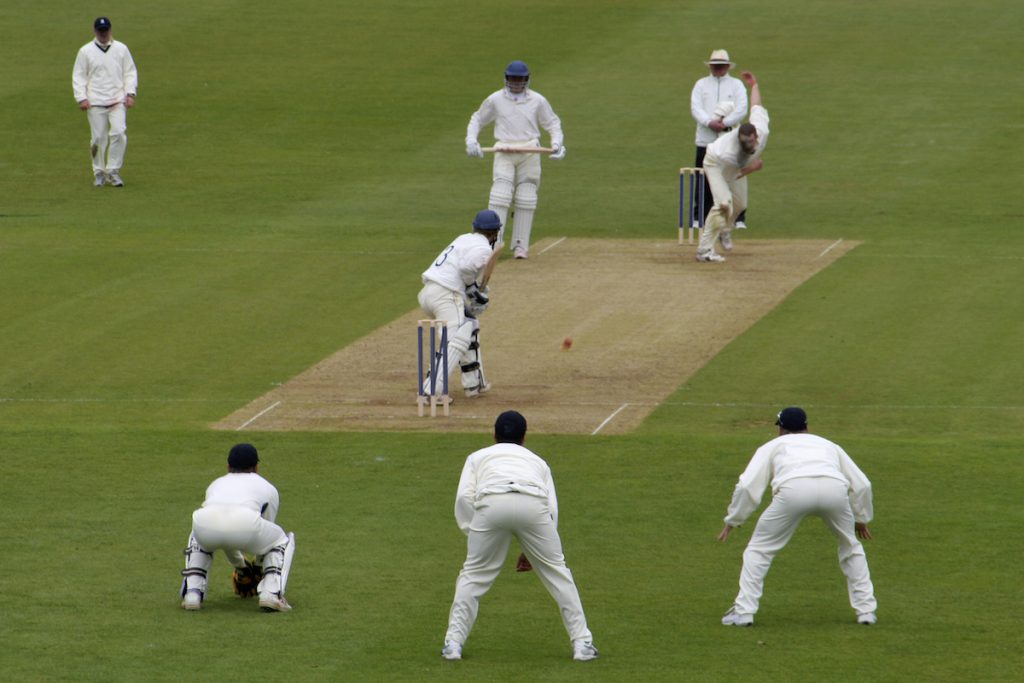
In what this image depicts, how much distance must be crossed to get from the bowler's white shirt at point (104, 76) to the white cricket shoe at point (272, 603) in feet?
56.0

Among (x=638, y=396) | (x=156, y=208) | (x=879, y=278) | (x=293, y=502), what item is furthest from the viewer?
(x=156, y=208)

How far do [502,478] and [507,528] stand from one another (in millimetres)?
280

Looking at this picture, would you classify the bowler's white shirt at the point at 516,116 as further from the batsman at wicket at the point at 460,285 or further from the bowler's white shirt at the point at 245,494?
the bowler's white shirt at the point at 245,494

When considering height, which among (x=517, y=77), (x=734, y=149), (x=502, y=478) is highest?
(x=517, y=77)

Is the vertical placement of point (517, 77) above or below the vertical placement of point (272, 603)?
above

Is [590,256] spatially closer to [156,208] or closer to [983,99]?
[156,208]

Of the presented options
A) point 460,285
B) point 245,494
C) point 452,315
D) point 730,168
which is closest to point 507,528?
point 245,494

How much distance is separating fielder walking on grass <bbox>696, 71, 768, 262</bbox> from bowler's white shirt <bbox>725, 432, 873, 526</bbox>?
10.9 metres

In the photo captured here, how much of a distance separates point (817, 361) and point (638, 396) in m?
2.20

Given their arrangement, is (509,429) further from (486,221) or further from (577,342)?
(577,342)

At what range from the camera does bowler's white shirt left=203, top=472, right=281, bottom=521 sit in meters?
11.1

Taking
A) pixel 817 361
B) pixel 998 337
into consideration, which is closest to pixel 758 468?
pixel 817 361

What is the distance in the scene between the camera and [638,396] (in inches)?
688

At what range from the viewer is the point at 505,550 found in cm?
1024
